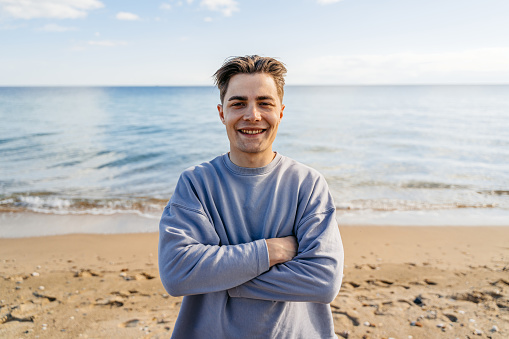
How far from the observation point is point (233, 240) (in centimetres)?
213

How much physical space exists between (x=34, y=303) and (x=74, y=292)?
1.56 feet

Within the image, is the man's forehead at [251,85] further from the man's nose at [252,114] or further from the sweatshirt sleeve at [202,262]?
the sweatshirt sleeve at [202,262]

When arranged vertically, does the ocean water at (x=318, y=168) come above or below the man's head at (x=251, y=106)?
below

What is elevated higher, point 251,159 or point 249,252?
point 251,159

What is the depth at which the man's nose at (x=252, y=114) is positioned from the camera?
2.14 metres

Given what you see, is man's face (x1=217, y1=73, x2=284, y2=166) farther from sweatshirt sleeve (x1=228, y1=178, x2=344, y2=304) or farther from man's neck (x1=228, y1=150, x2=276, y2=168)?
sweatshirt sleeve (x1=228, y1=178, x2=344, y2=304)

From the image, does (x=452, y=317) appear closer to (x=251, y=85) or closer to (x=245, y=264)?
(x=245, y=264)

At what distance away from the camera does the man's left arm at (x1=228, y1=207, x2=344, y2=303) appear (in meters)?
1.97

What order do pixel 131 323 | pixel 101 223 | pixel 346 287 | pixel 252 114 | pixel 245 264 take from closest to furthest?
pixel 245 264 < pixel 252 114 < pixel 131 323 < pixel 346 287 < pixel 101 223

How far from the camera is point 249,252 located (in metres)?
1.96

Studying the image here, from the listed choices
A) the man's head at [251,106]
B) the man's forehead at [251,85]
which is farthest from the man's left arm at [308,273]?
the man's forehead at [251,85]

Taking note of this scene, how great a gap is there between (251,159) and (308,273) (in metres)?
0.74

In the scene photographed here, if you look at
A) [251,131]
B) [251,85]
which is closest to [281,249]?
[251,131]

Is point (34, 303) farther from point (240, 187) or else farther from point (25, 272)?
point (240, 187)
